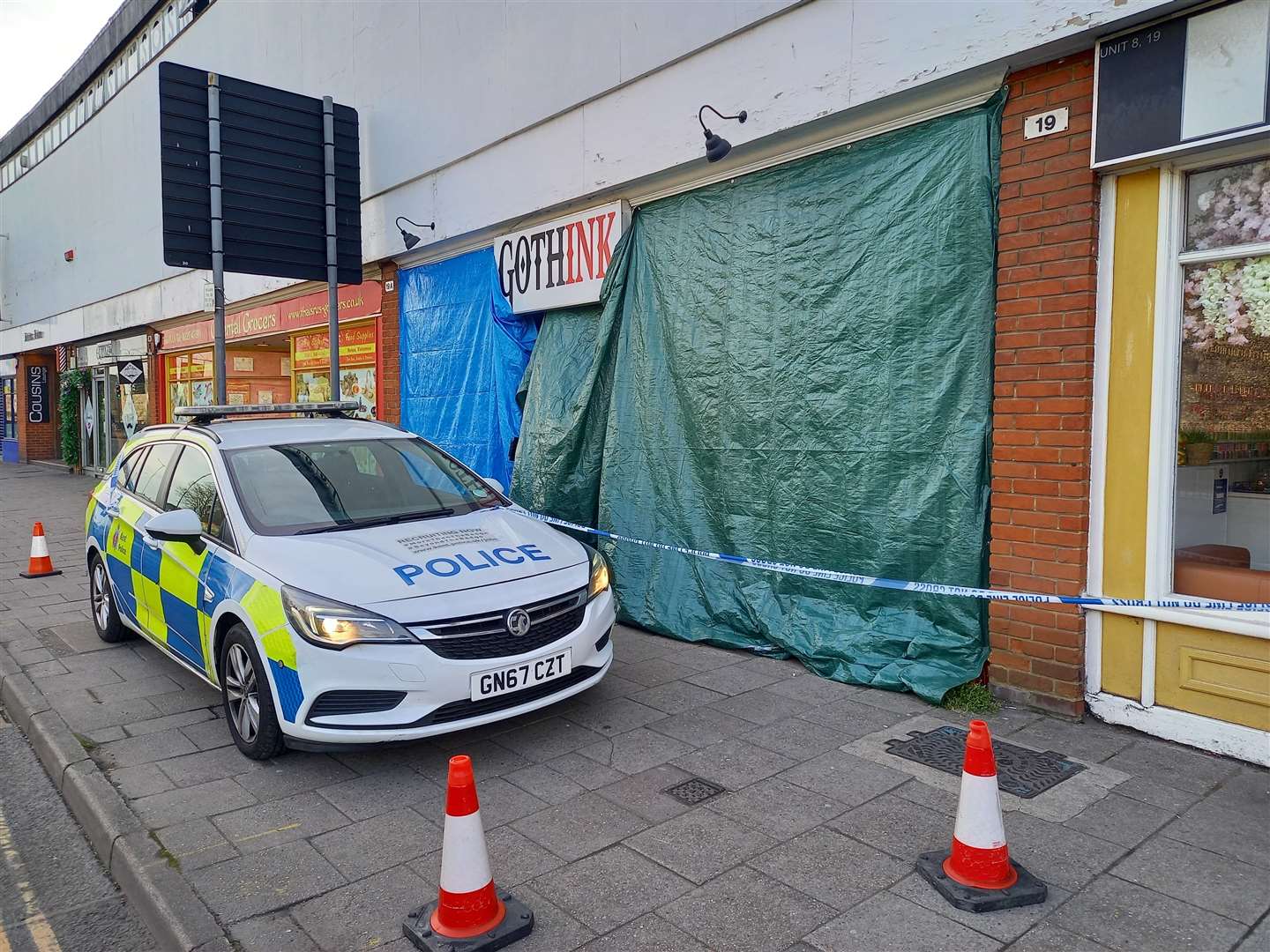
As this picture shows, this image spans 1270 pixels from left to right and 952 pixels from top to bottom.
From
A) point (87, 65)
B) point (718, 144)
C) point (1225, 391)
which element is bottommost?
point (1225, 391)

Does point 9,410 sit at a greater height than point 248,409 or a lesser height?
greater

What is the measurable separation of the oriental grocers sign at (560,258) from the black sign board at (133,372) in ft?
41.2

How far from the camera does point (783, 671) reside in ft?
19.1

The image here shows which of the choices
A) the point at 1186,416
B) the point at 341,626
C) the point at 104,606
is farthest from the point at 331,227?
the point at 1186,416

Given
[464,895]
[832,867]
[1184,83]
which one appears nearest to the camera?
[464,895]

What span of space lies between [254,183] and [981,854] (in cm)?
910

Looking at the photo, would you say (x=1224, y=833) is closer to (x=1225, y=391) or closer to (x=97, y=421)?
(x=1225, y=391)

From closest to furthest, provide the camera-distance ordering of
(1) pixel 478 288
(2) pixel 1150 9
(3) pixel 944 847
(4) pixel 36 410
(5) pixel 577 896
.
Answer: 1. (5) pixel 577 896
2. (3) pixel 944 847
3. (2) pixel 1150 9
4. (1) pixel 478 288
5. (4) pixel 36 410

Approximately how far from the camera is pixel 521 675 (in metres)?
4.32

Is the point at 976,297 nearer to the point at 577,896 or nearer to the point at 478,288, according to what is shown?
the point at 577,896

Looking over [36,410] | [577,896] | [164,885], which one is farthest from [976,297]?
[36,410]

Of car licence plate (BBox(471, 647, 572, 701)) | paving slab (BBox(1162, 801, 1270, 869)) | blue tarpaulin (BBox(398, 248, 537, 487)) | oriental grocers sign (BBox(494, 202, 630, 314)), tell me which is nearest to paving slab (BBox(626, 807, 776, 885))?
car licence plate (BBox(471, 647, 572, 701))

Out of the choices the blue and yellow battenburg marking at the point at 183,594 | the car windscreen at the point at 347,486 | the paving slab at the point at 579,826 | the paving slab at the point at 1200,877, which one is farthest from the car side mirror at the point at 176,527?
the paving slab at the point at 1200,877

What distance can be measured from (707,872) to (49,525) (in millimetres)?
13920
